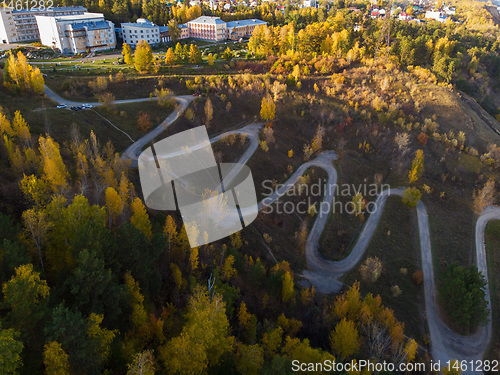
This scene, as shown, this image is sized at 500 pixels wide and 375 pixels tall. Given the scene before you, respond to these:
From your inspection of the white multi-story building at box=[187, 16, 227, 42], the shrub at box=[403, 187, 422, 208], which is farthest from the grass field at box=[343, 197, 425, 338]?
the white multi-story building at box=[187, 16, 227, 42]

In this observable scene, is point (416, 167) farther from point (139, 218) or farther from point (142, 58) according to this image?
point (142, 58)

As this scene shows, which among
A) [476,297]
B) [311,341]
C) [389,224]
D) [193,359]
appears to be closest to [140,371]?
[193,359]

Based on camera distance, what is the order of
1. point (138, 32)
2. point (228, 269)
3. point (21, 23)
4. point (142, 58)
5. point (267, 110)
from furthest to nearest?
1. point (138, 32)
2. point (21, 23)
3. point (142, 58)
4. point (267, 110)
5. point (228, 269)

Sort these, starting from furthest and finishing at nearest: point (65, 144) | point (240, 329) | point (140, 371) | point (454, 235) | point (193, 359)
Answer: point (454, 235), point (65, 144), point (240, 329), point (193, 359), point (140, 371)

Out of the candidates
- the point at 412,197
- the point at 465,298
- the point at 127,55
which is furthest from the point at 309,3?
the point at 465,298

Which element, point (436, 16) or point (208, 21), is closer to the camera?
point (208, 21)

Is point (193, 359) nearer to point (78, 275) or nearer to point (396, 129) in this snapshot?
point (78, 275)

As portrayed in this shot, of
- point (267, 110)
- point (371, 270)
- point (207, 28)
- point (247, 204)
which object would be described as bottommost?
point (371, 270)
